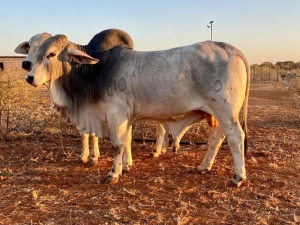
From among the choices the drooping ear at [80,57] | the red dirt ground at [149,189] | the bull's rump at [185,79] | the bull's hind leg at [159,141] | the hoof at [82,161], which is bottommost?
the red dirt ground at [149,189]

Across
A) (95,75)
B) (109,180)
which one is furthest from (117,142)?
(95,75)

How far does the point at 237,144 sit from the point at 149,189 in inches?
42.8

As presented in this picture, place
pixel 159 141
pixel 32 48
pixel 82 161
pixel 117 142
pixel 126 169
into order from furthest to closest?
1. pixel 159 141
2. pixel 82 161
3. pixel 126 169
4. pixel 117 142
5. pixel 32 48

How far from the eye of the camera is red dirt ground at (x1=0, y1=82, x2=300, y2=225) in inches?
131

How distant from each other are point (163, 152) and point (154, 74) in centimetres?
198

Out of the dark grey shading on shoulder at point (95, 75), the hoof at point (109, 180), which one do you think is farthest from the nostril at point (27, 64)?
the hoof at point (109, 180)

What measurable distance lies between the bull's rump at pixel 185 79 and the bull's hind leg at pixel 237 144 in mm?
223

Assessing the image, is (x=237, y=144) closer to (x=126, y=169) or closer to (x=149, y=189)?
(x=149, y=189)

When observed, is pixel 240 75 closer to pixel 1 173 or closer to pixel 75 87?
pixel 75 87

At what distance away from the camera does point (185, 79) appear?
4.09 m

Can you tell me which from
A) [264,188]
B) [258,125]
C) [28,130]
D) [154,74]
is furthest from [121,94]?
[258,125]

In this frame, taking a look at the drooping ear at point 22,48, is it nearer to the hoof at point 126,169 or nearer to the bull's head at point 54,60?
the bull's head at point 54,60

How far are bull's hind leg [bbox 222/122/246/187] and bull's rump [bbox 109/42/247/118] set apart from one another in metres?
0.22

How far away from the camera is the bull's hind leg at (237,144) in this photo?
13.5 ft
